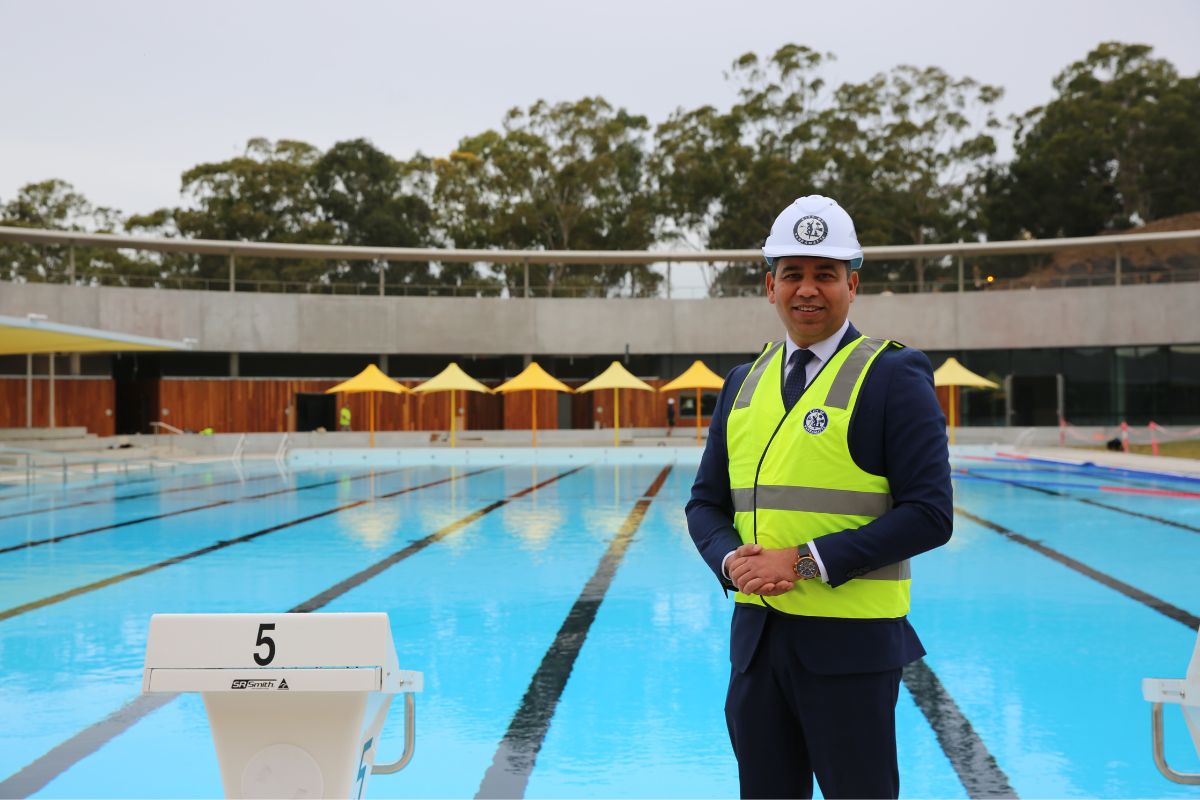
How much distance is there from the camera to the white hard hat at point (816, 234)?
88.7 inches

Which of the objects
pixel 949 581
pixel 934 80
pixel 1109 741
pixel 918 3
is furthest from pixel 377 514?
pixel 934 80

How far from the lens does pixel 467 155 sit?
51781mm

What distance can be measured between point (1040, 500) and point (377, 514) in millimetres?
9120

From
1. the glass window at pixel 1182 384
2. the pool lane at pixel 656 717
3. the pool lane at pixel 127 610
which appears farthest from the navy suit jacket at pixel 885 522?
the glass window at pixel 1182 384

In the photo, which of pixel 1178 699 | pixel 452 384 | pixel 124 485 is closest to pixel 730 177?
pixel 452 384

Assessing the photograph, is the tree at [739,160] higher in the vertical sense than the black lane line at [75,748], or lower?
higher

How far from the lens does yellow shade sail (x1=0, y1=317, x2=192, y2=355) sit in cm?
1905

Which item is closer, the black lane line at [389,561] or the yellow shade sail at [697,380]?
the black lane line at [389,561]

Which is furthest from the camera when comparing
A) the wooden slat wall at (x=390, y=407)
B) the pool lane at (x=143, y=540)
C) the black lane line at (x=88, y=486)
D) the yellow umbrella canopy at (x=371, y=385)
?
the wooden slat wall at (x=390, y=407)

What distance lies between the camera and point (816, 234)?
227 centimetres

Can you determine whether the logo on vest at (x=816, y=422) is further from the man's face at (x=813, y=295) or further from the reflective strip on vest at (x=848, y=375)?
the man's face at (x=813, y=295)

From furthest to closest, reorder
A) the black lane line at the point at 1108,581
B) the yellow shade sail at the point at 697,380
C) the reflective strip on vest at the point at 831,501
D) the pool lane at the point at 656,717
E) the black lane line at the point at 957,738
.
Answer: the yellow shade sail at the point at 697,380, the black lane line at the point at 1108,581, the pool lane at the point at 656,717, the black lane line at the point at 957,738, the reflective strip on vest at the point at 831,501

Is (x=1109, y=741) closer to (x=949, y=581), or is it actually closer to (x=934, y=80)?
(x=949, y=581)

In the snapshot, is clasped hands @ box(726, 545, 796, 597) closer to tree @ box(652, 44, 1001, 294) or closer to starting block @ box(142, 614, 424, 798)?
starting block @ box(142, 614, 424, 798)
